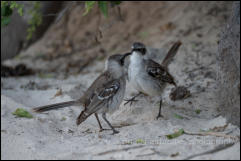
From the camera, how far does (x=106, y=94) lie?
18.6ft

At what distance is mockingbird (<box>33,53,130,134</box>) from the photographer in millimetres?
5525

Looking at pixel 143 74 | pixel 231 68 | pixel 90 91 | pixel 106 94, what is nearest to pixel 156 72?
pixel 143 74

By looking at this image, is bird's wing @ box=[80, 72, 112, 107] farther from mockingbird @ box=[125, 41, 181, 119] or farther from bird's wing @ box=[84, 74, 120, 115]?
mockingbird @ box=[125, 41, 181, 119]

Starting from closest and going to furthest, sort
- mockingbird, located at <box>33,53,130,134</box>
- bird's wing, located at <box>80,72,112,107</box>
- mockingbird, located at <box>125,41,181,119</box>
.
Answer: mockingbird, located at <box>33,53,130,134</box> → bird's wing, located at <box>80,72,112,107</box> → mockingbird, located at <box>125,41,181,119</box>

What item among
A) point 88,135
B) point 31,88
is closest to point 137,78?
point 88,135

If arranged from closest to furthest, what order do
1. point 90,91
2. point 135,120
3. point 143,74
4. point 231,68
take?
point 231,68 → point 90,91 → point 135,120 → point 143,74

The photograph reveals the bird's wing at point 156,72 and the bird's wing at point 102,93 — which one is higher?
the bird's wing at point 156,72

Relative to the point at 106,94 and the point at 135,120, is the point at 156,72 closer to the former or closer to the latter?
the point at 135,120

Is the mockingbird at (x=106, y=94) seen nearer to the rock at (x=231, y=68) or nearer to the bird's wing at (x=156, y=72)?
the bird's wing at (x=156, y=72)

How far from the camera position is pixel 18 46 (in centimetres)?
1129

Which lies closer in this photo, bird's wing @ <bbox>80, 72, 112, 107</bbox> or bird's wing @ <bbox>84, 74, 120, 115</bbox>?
bird's wing @ <bbox>84, 74, 120, 115</bbox>

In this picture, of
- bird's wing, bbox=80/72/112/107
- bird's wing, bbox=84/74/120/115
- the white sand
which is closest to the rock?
the white sand

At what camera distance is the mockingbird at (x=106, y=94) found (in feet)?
18.1

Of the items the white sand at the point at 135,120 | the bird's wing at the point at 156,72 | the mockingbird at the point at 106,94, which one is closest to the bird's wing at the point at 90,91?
the mockingbird at the point at 106,94
